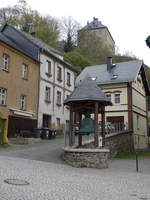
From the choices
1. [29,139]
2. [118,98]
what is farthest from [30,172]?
[118,98]

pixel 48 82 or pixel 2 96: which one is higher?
pixel 48 82

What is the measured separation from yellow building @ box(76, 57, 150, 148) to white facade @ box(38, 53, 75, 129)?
4419 millimetres

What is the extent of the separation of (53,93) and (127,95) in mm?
8217

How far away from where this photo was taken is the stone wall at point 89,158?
16.9 meters

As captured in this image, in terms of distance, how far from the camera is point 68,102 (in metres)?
18.8

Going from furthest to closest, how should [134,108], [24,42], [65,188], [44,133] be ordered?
1. [134,108]
2. [24,42]
3. [44,133]
4. [65,188]

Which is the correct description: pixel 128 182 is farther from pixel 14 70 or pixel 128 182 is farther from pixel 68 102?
pixel 14 70

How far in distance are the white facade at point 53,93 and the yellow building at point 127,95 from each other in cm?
442

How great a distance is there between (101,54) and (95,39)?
5096mm

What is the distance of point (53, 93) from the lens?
112 ft

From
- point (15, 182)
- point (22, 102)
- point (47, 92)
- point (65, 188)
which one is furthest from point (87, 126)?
point (47, 92)

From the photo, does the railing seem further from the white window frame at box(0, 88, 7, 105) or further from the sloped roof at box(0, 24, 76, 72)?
the sloped roof at box(0, 24, 76, 72)

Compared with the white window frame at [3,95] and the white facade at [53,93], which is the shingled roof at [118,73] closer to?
the white facade at [53,93]

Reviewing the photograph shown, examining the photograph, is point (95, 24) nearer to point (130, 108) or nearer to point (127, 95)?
point (127, 95)
